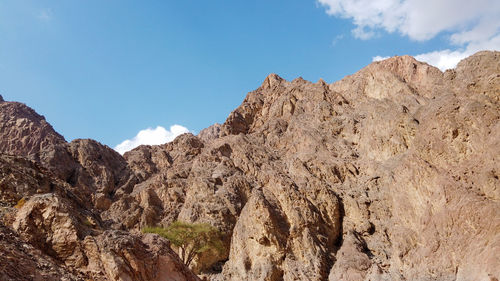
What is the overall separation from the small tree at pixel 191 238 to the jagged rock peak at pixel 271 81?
3862cm

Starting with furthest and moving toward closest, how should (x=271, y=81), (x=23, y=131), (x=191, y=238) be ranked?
(x=271, y=81) < (x=23, y=131) < (x=191, y=238)

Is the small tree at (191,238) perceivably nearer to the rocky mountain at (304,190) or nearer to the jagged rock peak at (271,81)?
the rocky mountain at (304,190)

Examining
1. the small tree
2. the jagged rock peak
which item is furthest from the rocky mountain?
the jagged rock peak

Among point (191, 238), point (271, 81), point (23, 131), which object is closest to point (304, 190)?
point (191, 238)

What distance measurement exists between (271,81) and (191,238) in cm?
4213

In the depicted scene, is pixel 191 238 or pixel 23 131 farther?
pixel 23 131

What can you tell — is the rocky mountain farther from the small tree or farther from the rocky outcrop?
the small tree

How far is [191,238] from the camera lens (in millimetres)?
38969

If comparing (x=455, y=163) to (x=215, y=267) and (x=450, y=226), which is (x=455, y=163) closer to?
(x=450, y=226)

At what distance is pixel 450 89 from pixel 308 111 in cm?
2339

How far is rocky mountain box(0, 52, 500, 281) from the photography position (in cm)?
1122

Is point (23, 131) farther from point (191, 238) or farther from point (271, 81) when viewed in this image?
point (271, 81)

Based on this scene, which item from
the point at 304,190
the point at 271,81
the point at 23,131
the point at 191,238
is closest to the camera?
the point at 191,238

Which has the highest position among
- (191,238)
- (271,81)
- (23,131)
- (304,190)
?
(271,81)
